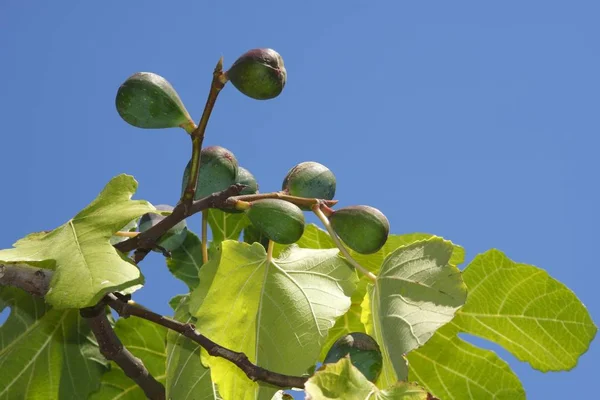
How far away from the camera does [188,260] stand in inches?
72.2

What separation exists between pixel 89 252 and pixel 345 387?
0.45 metres

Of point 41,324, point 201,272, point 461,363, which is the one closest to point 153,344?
point 41,324

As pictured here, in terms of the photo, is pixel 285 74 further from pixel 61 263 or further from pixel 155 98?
pixel 61 263

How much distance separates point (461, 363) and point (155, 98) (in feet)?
2.97

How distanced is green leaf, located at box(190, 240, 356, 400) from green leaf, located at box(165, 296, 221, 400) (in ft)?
0.31

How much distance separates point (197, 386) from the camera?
1.47 meters

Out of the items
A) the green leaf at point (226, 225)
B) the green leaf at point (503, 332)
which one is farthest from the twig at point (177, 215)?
the green leaf at point (503, 332)

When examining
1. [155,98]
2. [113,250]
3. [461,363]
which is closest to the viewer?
[113,250]

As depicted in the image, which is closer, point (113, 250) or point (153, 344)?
point (113, 250)

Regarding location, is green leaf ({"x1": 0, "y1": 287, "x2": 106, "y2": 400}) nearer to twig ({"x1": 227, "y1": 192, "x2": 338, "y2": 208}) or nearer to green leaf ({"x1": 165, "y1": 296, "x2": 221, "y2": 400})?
green leaf ({"x1": 165, "y1": 296, "x2": 221, "y2": 400})

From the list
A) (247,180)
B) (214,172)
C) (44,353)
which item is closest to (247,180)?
(247,180)

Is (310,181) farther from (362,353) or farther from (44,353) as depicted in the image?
(44,353)

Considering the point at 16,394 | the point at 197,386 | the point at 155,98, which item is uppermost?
the point at 155,98

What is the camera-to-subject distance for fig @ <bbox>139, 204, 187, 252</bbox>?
1.58m
